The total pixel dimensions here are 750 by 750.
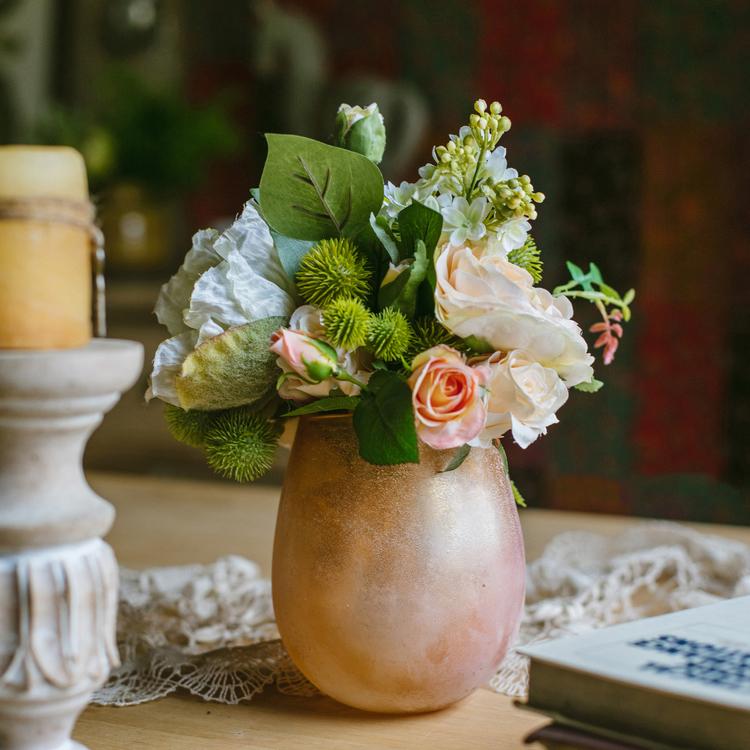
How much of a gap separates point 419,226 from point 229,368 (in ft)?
0.48

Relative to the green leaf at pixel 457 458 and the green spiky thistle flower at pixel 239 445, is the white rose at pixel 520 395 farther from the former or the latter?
the green spiky thistle flower at pixel 239 445

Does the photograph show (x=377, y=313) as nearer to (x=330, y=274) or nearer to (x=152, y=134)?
(x=330, y=274)

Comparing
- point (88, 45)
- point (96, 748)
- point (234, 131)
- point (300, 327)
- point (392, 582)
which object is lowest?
point (96, 748)

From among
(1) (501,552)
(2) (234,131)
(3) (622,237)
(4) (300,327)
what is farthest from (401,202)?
(2) (234,131)

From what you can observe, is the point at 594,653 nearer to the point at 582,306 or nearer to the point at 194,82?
the point at 582,306

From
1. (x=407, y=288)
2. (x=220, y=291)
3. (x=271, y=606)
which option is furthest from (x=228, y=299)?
(x=271, y=606)

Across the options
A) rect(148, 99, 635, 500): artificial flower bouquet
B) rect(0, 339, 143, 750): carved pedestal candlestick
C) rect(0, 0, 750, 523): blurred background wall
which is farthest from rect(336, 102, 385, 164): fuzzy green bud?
rect(0, 0, 750, 523): blurred background wall

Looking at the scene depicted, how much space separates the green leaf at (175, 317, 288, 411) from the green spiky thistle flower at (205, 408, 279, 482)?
0.06 feet

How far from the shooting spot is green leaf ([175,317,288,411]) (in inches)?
26.1

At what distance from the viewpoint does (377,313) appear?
686mm

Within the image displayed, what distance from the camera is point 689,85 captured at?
128 inches

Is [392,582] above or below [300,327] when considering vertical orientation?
below

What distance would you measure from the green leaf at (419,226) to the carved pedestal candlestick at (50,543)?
207 mm

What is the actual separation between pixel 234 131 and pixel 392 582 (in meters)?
3.24
